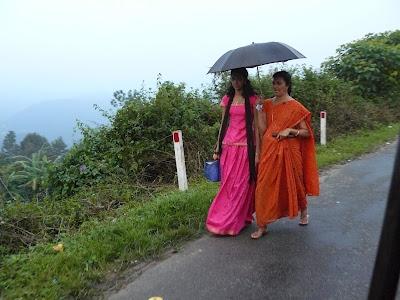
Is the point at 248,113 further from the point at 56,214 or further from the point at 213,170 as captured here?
the point at 56,214

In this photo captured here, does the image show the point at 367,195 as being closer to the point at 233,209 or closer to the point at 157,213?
the point at 233,209

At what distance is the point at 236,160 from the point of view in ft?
16.8

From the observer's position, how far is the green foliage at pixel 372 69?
14.8 metres

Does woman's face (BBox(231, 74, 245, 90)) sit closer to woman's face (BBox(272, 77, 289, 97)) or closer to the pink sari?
the pink sari

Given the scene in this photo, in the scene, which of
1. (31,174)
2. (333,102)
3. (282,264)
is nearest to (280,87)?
(282,264)

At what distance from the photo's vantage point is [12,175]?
29.9 feet

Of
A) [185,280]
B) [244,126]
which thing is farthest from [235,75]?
[185,280]

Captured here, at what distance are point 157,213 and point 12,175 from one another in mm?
4706

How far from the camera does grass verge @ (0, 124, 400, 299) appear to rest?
3.99 m

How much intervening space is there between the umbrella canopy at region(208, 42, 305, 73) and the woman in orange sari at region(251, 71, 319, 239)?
11.2 inches

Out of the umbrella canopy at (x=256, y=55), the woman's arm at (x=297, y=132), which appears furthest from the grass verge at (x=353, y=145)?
the umbrella canopy at (x=256, y=55)

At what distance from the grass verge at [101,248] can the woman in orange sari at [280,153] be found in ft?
3.15

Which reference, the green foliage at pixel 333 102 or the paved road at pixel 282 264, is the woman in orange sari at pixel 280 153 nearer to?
the paved road at pixel 282 264

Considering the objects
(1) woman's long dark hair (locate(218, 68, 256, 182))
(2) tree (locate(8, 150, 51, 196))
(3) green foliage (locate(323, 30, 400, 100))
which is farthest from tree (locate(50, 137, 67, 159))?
(3) green foliage (locate(323, 30, 400, 100))
